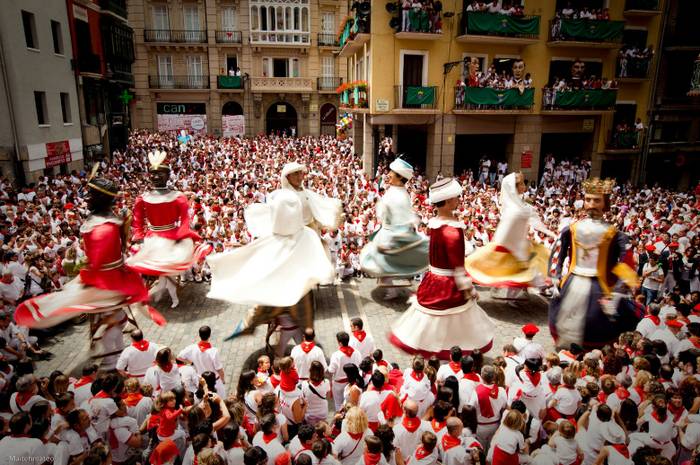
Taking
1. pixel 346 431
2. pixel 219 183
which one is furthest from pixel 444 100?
pixel 346 431

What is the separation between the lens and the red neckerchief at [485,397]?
4668mm

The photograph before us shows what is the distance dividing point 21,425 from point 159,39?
39097 mm

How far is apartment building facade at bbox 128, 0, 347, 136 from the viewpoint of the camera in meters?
37.0

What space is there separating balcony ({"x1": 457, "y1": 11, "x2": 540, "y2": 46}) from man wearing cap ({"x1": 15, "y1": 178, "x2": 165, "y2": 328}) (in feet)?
57.7

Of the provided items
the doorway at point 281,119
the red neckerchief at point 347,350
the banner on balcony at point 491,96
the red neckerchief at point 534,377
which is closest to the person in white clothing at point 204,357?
the red neckerchief at point 347,350

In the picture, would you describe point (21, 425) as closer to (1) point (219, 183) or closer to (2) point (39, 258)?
(2) point (39, 258)

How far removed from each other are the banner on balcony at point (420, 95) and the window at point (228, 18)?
77.5ft

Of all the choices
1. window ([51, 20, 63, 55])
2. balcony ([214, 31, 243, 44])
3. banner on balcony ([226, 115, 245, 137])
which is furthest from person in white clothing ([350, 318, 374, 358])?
balcony ([214, 31, 243, 44])

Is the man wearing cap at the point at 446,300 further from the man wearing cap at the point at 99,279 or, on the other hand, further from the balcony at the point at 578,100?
the balcony at the point at 578,100

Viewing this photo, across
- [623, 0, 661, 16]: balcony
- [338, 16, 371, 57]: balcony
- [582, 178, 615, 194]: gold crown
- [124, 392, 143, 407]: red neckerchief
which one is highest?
[623, 0, 661, 16]: balcony

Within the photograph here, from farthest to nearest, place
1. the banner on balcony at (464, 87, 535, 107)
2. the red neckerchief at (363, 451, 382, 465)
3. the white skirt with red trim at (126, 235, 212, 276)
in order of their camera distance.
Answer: the banner on balcony at (464, 87, 535, 107) → the white skirt with red trim at (126, 235, 212, 276) → the red neckerchief at (363, 451, 382, 465)

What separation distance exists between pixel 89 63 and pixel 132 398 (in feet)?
76.3

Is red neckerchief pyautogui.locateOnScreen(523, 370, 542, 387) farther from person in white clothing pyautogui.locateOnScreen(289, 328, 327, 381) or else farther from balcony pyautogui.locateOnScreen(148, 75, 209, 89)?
balcony pyautogui.locateOnScreen(148, 75, 209, 89)

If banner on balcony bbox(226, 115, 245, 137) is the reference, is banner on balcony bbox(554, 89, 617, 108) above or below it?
above
